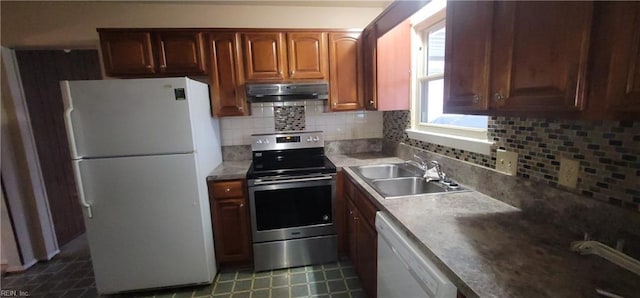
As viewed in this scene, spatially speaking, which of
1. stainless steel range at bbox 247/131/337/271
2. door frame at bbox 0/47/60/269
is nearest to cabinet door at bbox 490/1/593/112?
stainless steel range at bbox 247/131/337/271

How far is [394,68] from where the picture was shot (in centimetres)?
226

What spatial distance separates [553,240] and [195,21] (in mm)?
2973

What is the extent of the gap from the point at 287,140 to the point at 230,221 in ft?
2.87

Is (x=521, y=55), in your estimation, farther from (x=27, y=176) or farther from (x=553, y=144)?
(x=27, y=176)

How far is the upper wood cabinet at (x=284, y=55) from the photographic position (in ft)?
7.75

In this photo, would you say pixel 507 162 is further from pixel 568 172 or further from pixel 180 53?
pixel 180 53

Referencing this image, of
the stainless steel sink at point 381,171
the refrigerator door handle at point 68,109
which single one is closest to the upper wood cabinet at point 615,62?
the stainless steel sink at point 381,171

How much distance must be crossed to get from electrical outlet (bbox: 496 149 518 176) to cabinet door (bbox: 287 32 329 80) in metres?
1.58

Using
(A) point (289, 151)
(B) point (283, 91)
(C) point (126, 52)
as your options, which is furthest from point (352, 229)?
(C) point (126, 52)

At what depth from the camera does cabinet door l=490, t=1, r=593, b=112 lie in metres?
0.71

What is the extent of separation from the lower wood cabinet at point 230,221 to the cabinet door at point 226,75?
2.27 ft

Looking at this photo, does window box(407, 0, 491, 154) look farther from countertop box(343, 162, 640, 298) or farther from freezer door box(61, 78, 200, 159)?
freezer door box(61, 78, 200, 159)

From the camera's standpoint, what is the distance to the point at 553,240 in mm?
957

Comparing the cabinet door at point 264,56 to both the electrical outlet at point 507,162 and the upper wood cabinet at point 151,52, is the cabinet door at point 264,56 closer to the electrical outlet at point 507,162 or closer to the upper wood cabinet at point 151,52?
the upper wood cabinet at point 151,52
